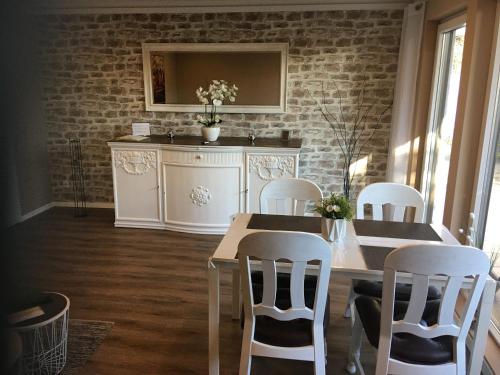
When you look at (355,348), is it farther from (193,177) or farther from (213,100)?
(213,100)

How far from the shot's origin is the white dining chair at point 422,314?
162 centimetres

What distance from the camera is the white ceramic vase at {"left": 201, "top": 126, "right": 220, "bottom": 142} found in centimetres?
425

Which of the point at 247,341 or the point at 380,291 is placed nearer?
the point at 247,341

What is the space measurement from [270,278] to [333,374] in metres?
0.86

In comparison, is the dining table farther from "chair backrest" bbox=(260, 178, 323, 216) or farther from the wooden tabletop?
"chair backrest" bbox=(260, 178, 323, 216)

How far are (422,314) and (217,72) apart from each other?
11.4 feet

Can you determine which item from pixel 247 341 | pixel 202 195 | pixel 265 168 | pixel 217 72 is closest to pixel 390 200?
pixel 247 341

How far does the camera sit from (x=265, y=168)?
164 inches

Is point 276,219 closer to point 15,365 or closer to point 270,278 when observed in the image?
point 270,278

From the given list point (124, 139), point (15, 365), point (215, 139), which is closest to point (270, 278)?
point (15, 365)

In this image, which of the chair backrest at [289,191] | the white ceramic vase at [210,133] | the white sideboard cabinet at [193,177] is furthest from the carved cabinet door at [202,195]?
the chair backrest at [289,191]

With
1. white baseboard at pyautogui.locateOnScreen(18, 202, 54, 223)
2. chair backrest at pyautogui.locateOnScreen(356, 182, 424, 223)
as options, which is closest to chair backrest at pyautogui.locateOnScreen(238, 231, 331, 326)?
chair backrest at pyautogui.locateOnScreen(356, 182, 424, 223)

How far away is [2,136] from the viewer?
275 mm

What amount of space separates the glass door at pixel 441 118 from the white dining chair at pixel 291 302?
1.90m
